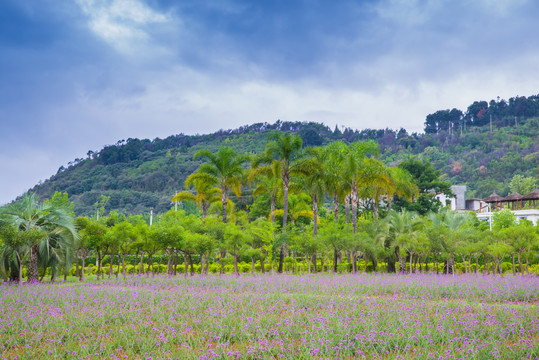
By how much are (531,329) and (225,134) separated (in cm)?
15142

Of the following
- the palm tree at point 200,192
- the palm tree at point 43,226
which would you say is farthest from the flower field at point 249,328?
the palm tree at point 200,192

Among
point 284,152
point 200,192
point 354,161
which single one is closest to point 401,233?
point 354,161

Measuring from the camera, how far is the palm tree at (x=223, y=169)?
33.4 meters

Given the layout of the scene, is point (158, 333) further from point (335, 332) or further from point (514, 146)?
point (514, 146)

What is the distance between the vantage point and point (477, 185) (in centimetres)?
10319

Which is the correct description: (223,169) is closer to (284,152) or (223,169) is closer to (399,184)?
(284,152)

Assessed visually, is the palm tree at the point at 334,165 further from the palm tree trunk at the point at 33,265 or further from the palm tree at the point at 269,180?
the palm tree trunk at the point at 33,265

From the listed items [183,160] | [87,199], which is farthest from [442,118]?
[87,199]

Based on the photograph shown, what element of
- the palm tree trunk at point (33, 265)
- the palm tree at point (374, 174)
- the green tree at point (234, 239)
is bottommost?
the palm tree trunk at point (33, 265)

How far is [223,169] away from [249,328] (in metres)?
24.2

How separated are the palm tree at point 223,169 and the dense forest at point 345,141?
3460cm

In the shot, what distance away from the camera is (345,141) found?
149m

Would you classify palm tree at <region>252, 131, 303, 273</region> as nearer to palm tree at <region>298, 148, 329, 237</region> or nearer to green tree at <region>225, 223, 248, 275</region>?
palm tree at <region>298, 148, 329, 237</region>

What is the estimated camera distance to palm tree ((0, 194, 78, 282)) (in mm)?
20906
